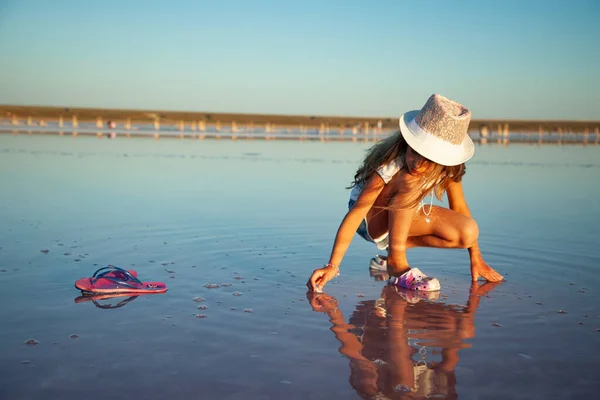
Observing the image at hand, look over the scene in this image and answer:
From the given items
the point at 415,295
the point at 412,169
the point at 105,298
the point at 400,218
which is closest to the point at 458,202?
the point at 400,218

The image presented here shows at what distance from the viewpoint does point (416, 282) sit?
470cm

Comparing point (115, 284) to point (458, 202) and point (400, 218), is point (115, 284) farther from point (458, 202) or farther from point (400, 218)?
point (458, 202)

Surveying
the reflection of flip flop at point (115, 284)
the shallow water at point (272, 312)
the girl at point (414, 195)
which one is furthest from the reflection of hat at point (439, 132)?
the reflection of flip flop at point (115, 284)

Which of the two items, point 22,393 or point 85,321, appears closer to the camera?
point 22,393

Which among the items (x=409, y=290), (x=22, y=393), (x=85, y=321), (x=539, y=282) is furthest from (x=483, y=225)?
(x=22, y=393)

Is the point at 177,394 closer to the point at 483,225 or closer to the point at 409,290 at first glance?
the point at 409,290

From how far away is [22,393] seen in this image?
268 cm

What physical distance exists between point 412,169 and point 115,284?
225cm

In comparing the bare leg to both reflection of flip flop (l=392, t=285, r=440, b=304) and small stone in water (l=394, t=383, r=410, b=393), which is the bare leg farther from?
small stone in water (l=394, t=383, r=410, b=393)

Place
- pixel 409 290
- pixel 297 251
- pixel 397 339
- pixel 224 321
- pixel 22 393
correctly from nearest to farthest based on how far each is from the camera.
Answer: pixel 22 393 → pixel 397 339 → pixel 224 321 → pixel 409 290 → pixel 297 251

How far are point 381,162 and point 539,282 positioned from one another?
1.65 metres

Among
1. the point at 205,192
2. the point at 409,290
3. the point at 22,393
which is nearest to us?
the point at 22,393

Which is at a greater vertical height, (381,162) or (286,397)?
(381,162)

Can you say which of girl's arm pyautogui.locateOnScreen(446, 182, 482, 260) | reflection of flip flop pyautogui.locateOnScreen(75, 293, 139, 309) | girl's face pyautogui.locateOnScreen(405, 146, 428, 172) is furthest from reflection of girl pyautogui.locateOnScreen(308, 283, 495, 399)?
reflection of flip flop pyautogui.locateOnScreen(75, 293, 139, 309)
